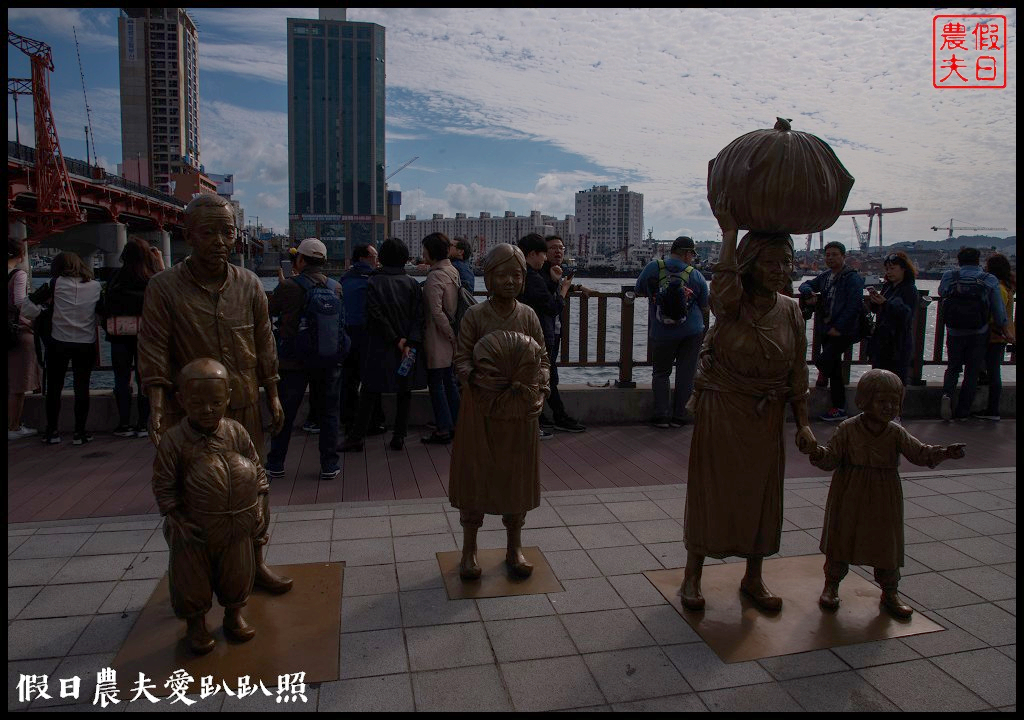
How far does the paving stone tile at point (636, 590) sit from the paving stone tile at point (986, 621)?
1.54 m

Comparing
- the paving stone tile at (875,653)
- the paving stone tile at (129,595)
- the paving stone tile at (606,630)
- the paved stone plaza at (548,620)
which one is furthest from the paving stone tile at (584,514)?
the paving stone tile at (129,595)

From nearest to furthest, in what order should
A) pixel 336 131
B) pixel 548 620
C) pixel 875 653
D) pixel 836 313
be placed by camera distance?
pixel 875 653 < pixel 548 620 < pixel 836 313 < pixel 336 131

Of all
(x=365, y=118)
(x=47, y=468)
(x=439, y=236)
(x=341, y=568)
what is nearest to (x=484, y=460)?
(x=341, y=568)

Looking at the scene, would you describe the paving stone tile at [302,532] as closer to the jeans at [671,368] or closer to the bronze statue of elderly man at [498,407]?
the bronze statue of elderly man at [498,407]

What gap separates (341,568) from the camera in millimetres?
4281

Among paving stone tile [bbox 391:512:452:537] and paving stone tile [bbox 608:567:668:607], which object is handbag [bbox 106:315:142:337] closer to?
paving stone tile [bbox 391:512:452:537]

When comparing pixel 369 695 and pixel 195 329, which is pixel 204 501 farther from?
pixel 369 695

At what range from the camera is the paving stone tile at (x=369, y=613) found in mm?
3635

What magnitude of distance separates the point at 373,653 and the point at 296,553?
1.36 m

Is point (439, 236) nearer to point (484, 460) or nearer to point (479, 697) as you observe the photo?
point (484, 460)

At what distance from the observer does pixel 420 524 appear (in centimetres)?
504

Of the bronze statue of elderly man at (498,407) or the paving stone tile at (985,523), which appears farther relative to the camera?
the paving stone tile at (985,523)

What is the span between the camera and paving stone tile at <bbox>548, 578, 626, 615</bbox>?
12.7 ft

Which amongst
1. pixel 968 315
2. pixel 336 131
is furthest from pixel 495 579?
pixel 336 131
